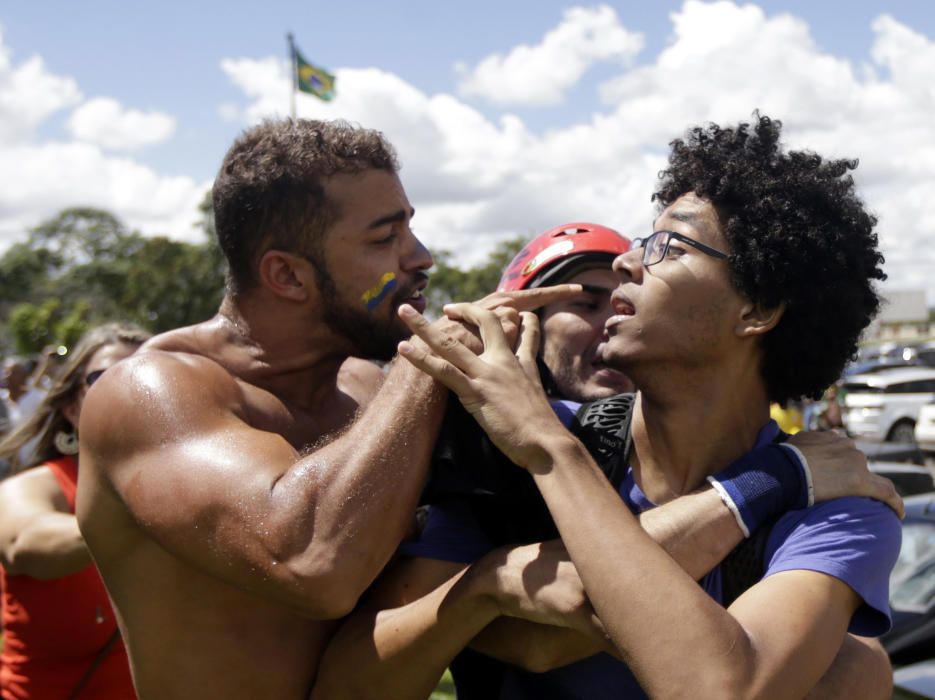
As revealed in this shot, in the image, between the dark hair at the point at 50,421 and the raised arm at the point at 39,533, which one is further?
the dark hair at the point at 50,421

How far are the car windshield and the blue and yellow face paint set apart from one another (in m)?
3.64

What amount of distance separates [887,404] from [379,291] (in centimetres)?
2037

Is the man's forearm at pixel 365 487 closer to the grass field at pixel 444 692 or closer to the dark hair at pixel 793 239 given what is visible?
the dark hair at pixel 793 239

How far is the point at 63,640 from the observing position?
3.78m

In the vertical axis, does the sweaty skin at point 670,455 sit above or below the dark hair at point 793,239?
below

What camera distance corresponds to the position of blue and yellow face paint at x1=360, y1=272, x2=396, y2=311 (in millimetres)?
2562

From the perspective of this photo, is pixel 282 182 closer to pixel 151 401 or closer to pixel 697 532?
pixel 151 401

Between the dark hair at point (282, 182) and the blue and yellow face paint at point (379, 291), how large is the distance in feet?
0.62

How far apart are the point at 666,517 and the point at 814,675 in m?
0.41

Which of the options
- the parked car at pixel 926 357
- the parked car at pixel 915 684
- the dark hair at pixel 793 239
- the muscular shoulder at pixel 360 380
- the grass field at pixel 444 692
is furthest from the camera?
the parked car at pixel 926 357

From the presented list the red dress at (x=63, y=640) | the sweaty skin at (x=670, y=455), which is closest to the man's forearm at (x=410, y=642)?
the sweaty skin at (x=670, y=455)

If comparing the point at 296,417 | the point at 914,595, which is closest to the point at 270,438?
the point at 296,417

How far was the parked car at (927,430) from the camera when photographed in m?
19.0

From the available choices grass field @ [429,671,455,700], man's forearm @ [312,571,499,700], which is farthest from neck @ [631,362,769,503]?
grass field @ [429,671,455,700]
